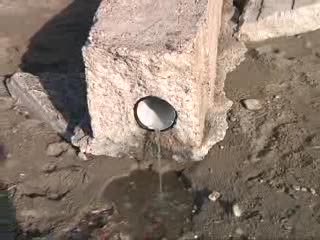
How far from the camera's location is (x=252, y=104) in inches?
176

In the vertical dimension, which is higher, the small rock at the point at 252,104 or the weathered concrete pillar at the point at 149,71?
the weathered concrete pillar at the point at 149,71

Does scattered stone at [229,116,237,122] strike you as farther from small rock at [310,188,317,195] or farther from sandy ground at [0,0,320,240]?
small rock at [310,188,317,195]

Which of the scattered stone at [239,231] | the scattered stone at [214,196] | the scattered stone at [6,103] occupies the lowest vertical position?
the scattered stone at [239,231]

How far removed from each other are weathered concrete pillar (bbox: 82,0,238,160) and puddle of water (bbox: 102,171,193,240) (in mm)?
195

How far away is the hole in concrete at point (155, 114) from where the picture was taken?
389 cm

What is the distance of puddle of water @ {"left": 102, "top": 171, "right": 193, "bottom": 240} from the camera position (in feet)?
11.9

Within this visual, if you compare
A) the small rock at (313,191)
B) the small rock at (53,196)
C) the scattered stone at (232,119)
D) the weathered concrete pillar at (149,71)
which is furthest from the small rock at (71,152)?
the small rock at (313,191)

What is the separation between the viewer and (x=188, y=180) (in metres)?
3.91

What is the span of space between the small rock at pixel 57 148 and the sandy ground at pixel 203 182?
0.10ft

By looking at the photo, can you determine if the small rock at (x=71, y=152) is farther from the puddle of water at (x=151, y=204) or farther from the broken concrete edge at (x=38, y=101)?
the puddle of water at (x=151, y=204)

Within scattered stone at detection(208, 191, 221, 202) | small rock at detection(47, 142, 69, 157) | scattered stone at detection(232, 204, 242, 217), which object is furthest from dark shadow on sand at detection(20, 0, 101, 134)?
scattered stone at detection(232, 204, 242, 217)

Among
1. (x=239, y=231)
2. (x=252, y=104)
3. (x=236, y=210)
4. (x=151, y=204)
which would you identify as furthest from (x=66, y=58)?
(x=239, y=231)

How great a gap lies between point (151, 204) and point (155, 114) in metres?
0.56

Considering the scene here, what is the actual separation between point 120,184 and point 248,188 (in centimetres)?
79
